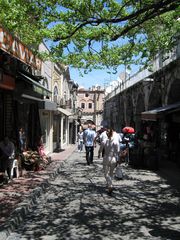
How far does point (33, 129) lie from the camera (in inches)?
642

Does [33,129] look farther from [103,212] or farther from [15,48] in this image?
[103,212]

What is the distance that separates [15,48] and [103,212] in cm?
574

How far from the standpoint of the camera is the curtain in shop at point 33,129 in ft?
52.7

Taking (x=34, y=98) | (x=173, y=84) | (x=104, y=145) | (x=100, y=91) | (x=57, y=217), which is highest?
(x=100, y=91)

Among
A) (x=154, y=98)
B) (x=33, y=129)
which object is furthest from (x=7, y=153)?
(x=154, y=98)

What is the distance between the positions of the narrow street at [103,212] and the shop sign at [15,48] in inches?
153

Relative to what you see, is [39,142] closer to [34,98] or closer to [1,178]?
[34,98]

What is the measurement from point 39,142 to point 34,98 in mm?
3472

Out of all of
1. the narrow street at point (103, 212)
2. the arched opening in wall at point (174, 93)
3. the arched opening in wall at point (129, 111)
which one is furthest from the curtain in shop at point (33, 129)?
the arched opening in wall at point (129, 111)

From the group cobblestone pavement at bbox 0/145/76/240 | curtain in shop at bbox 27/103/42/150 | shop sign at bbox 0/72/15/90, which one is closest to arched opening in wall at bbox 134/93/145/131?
curtain in shop at bbox 27/103/42/150

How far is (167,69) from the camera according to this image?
20.1 m

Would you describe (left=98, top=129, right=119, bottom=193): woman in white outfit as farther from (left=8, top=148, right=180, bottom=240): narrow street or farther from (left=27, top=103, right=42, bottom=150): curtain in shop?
(left=27, top=103, right=42, bottom=150): curtain in shop

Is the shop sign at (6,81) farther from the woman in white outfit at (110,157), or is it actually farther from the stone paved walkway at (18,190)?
the woman in white outfit at (110,157)

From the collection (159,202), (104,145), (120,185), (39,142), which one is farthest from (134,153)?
(159,202)
